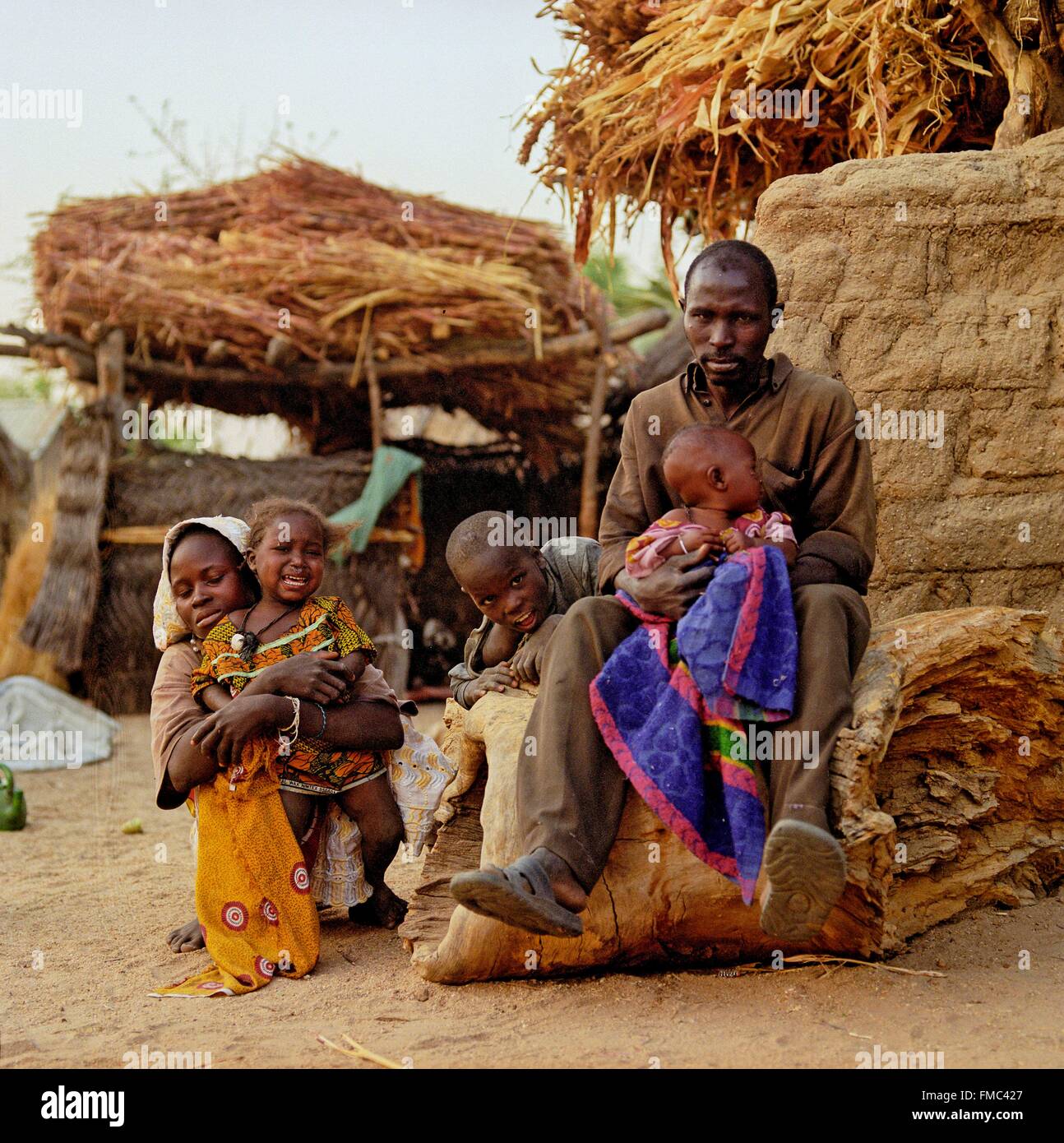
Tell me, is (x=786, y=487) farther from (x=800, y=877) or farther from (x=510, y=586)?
(x=800, y=877)

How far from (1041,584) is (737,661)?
176cm

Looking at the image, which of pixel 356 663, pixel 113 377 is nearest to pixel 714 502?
pixel 356 663

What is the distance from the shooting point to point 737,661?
10.00 feet

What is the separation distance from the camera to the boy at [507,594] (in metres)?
3.84

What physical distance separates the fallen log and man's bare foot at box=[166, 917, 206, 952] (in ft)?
2.82

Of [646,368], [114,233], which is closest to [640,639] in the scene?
[114,233]

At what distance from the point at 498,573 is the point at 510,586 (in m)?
0.07

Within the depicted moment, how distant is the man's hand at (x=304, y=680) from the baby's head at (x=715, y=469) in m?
1.26

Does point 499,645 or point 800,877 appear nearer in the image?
point 800,877

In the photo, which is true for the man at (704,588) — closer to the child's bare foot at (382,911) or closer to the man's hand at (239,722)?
the man's hand at (239,722)

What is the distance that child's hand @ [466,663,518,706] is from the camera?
4020mm

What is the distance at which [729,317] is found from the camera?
3.59m

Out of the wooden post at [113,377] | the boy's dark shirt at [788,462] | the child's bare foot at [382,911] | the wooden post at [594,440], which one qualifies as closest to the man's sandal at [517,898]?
the boy's dark shirt at [788,462]

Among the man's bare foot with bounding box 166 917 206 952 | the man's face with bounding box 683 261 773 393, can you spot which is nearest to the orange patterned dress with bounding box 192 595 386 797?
the man's bare foot with bounding box 166 917 206 952
